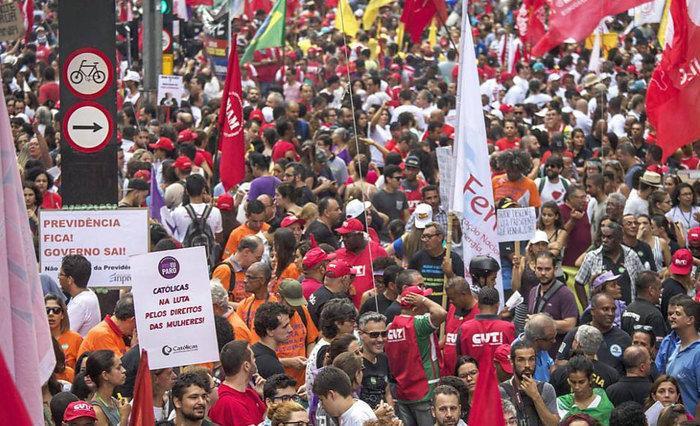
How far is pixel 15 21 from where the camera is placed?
7.05 metres

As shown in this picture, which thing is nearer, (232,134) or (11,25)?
(11,25)

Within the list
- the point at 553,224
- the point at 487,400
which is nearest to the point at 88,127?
the point at 487,400

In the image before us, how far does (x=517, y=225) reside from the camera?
12.4m

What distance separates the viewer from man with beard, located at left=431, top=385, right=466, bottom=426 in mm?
7883

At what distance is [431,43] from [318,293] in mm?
24964

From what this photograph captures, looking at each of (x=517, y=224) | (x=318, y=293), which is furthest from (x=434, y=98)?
(x=318, y=293)

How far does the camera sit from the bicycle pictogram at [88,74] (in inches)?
394

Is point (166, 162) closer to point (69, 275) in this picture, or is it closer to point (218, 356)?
point (69, 275)

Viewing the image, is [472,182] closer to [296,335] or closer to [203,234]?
[296,335]

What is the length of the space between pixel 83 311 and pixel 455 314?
2.50 m

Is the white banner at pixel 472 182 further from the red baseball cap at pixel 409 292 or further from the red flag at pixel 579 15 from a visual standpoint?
the red flag at pixel 579 15

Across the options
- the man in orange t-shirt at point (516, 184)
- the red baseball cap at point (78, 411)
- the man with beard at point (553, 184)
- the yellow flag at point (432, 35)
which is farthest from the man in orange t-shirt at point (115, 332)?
the yellow flag at point (432, 35)

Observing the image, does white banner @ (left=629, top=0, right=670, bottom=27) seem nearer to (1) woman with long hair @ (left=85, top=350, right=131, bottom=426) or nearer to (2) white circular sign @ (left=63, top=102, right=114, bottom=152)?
(2) white circular sign @ (left=63, top=102, right=114, bottom=152)

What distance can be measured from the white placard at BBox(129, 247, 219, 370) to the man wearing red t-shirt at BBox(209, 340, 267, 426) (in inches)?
3.7
